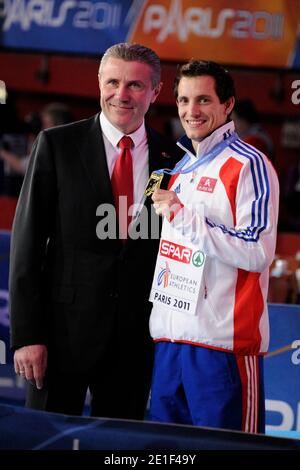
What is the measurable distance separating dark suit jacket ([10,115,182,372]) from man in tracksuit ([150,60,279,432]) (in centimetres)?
16

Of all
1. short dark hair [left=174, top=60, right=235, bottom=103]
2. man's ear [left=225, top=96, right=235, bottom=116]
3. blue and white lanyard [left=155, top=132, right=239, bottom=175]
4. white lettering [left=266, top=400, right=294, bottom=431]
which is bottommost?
white lettering [left=266, top=400, right=294, bottom=431]

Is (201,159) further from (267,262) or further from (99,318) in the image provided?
(99,318)

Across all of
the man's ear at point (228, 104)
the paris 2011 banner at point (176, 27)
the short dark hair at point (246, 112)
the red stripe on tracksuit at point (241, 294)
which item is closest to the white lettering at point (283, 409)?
the red stripe on tracksuit at point (241, 294)

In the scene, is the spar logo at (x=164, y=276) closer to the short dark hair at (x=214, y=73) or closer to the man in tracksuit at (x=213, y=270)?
the man in tracksuit at (x=213, y=270)

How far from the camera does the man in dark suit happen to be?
301 centimetres

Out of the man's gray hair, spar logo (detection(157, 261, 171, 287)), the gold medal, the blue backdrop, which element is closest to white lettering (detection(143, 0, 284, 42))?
the blue backdrop

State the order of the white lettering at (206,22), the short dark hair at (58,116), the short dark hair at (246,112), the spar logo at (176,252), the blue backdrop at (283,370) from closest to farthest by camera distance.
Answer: the spar logo at (176,252)
the blue backdrop at (283,370)
the short dark hair at (246,112)
the white lettering at (206,22)
the short dark hair at (58,116)

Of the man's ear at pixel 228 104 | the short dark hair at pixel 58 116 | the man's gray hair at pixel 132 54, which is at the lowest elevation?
the man's ear at pixel 228 104

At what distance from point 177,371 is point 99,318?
0.33 metres

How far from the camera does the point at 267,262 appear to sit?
2.74 meters

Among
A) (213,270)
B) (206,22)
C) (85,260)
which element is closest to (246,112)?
(206,22)

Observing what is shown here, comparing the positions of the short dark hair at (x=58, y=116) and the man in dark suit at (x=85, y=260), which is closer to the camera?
the man in dark suit at (x=85, y=260)

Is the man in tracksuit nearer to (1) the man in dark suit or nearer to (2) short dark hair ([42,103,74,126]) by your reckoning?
(1) the man in dark suit

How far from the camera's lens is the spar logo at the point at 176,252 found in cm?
285
